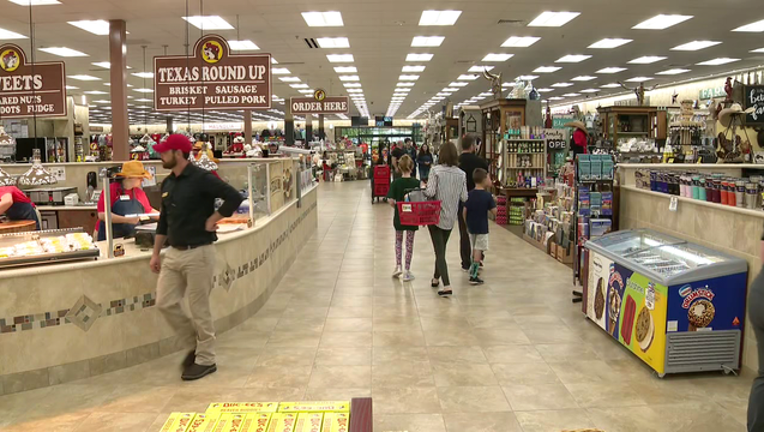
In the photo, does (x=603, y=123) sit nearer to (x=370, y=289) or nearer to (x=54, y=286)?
(x=370, y=289)

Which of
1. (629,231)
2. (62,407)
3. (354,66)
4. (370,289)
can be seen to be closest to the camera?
(62,407)

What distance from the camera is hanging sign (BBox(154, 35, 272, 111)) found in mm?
7977

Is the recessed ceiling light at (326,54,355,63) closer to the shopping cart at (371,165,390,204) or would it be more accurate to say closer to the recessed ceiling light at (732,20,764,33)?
the shopping cart at (371,165,390,204)

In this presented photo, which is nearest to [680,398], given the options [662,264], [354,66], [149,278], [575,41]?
[662,264]

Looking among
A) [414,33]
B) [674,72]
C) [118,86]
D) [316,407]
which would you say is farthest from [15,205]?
[674,72]

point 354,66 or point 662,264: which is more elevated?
point 354,66

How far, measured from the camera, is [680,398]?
3.97 meters

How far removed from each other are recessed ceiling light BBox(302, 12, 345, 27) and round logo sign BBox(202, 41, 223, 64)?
2753 millimetres

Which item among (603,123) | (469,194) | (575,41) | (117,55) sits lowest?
(469,194)

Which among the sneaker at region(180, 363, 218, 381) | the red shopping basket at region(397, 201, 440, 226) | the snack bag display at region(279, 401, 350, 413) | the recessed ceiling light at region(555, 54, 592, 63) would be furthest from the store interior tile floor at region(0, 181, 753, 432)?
the recessed ceiling light at region(555, 54, 592, 63)

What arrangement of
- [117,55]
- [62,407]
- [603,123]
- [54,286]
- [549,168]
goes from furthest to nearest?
[603,123] < [549,168] < [117,55] < [54,286] < [62,407]

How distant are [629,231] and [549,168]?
23.2 ft

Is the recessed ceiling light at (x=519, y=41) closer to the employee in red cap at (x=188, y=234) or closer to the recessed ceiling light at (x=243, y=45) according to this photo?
the recessed ceiling light at (x=243, y=45)

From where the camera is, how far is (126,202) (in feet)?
19.4
